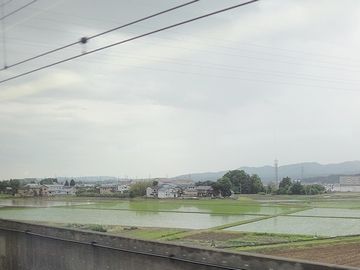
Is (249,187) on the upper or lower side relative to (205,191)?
upper

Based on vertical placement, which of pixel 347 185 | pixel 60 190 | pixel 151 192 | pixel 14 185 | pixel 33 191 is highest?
pixel 14 185

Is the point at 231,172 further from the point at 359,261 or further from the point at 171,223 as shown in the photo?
the point at 359,261

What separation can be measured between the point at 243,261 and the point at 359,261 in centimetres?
1979

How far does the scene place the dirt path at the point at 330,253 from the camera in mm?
22594

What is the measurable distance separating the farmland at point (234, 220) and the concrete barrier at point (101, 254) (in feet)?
36.9

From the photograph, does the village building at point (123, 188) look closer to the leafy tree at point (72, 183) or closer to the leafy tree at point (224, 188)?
the leafy tree at point (72, 183)

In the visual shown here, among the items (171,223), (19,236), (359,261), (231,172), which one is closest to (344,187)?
(231,172)

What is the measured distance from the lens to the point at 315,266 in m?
4.11

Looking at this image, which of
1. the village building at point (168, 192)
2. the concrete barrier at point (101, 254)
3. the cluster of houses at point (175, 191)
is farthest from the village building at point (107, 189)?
the concrete barrier at point (101, 254)

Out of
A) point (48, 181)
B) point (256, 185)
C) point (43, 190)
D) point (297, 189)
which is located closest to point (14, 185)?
point (43, 190)

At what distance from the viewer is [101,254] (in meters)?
6.38

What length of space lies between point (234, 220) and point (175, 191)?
2868 cm

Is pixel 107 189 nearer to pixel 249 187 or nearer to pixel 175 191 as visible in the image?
pixel 175 191

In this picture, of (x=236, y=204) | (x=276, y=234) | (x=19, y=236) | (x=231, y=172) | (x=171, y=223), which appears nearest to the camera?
(x=19, y=236)
